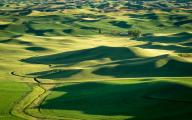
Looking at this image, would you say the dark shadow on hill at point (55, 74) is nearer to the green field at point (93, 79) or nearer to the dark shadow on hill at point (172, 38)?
the green field at point (93, 79)

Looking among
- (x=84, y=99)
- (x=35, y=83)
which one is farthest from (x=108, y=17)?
(x=84, y=99)

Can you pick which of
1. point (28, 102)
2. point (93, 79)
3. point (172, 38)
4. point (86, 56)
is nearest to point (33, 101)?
point (28, 102)

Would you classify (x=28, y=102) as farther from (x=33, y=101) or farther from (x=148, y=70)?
(x=148, y=70)

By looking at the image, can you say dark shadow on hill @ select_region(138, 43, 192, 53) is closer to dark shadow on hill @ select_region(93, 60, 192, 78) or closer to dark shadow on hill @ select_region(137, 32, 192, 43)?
dark shadow on hill @ select_region(137, 32, 192, 43)

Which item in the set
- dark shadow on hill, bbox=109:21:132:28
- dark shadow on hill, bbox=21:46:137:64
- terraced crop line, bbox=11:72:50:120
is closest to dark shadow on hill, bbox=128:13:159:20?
dark shadow on hill, bbox=109:21:132:28

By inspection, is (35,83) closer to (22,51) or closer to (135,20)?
(22,51)

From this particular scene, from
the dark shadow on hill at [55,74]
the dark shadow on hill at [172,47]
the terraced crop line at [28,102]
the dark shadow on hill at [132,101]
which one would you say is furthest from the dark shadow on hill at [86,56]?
the dark shadow on hill at [132,101]
